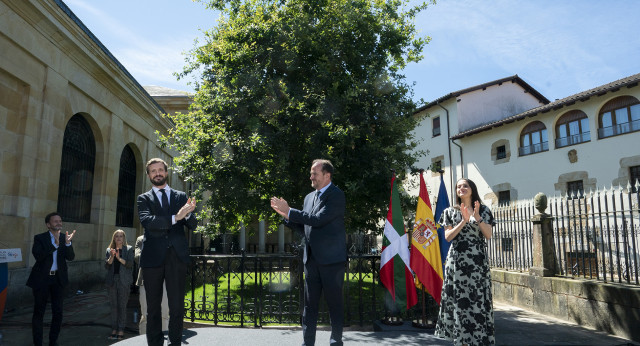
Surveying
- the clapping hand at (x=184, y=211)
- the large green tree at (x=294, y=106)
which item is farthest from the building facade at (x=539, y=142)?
the clapping hand at (x=184, y=211)

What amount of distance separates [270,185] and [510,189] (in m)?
19.5

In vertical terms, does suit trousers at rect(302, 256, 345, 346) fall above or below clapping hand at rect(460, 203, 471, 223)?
below

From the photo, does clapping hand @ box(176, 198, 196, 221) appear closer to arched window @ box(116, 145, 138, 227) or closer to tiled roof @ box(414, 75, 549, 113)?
arched window @ box(116, 145, 138, 227)

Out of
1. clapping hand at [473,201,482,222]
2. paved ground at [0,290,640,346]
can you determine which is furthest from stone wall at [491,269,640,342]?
clapping hand at [473,201,482,222]

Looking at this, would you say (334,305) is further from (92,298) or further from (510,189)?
(510,189)

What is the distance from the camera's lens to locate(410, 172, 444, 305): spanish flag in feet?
22.2

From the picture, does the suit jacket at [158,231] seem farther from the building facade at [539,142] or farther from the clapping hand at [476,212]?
the building facade at [539,142]

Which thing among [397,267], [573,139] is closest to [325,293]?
[397,267]

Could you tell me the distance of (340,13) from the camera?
39.0ft

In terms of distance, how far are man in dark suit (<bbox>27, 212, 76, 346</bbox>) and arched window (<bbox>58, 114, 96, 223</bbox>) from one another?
7774mm

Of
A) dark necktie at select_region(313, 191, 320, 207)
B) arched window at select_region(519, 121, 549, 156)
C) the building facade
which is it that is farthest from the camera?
arched window at select_region(519, 121, 549, 156)

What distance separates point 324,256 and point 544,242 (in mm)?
7165

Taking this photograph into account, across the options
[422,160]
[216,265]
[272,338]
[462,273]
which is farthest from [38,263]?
[422,160]

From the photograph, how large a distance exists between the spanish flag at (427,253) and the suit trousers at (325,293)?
9.44 feet
